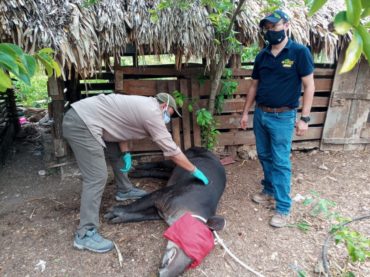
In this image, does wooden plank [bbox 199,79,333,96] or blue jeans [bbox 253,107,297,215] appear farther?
wooden plank [bbox 199,79,333,96]

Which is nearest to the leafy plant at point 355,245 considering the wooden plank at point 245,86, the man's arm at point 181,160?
the man's arm at point 181,160

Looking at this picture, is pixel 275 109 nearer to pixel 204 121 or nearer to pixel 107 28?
pixel 204 121

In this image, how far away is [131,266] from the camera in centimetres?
268

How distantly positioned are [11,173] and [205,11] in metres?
3.55

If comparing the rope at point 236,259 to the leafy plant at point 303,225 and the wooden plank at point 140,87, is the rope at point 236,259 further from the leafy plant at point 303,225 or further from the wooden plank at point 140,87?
the wooden plank at point 140,87

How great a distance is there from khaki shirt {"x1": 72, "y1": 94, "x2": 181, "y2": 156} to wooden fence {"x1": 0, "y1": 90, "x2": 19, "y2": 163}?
2921 mm

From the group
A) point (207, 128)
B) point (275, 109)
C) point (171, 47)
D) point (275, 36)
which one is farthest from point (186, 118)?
point (275, 36)

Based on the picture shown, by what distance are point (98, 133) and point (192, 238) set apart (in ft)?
3.93

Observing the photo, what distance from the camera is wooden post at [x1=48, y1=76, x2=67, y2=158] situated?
12.9ft

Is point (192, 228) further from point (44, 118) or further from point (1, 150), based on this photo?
point (44, 118)

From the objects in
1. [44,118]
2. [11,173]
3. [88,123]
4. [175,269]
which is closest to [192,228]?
[175,269]

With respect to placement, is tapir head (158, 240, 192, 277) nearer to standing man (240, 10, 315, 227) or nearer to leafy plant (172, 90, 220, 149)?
standing man (240, 10, 315, 227)

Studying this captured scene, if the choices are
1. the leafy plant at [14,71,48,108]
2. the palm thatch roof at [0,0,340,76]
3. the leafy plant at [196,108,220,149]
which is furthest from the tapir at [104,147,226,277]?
the leafy plant at [14,71,48,108]

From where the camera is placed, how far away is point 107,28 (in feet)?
10.8
